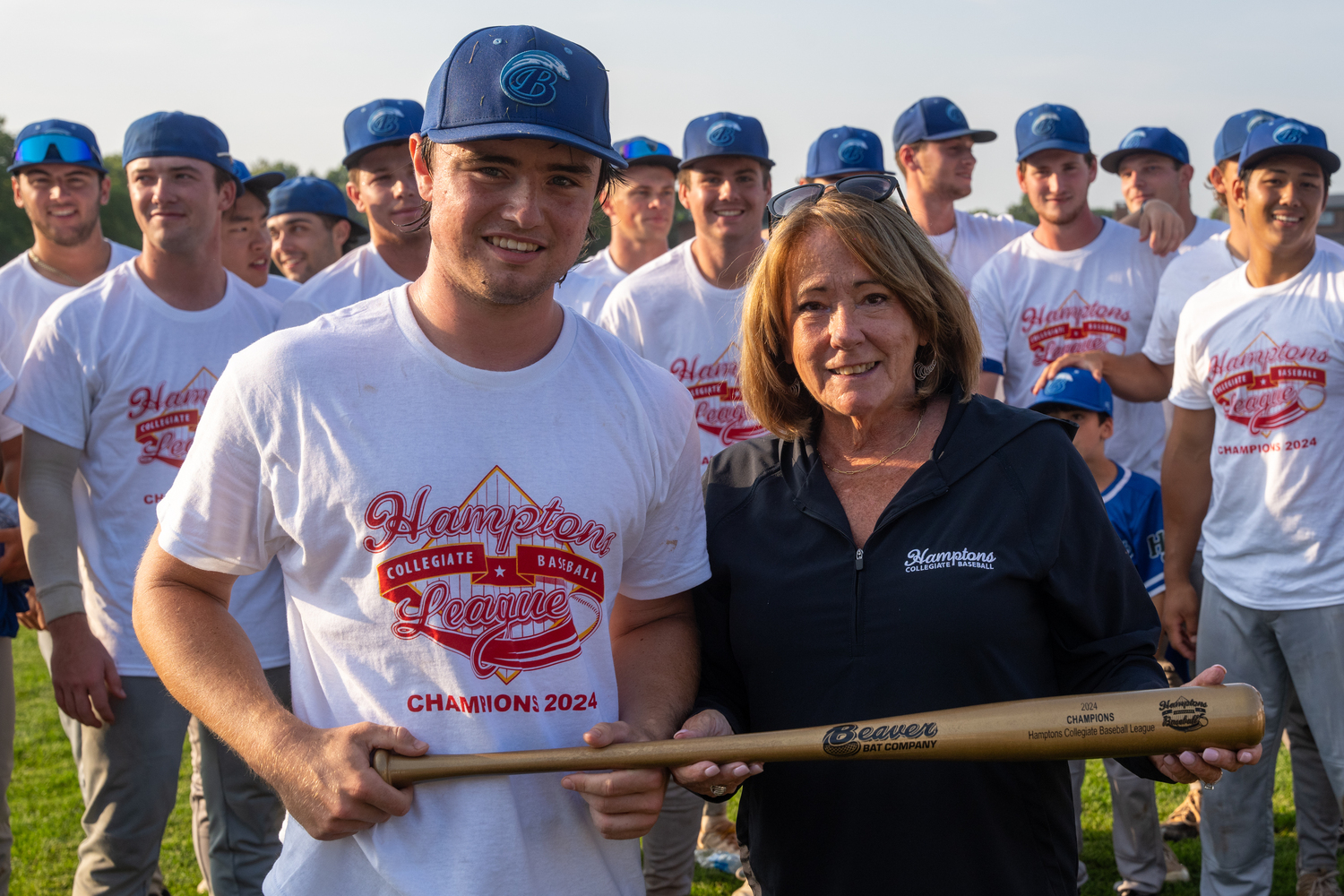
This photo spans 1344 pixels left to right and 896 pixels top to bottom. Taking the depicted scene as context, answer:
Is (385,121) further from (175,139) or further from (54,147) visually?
(54,147)

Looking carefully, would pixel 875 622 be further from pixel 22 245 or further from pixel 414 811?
pixel 22 245

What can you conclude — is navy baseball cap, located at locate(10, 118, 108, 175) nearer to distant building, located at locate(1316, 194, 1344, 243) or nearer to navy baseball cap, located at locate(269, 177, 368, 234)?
navy baseball cap, located at locate(269, 177, 368, 234)

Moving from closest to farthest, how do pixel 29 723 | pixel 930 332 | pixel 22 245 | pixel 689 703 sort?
pixel 689 703 < pixel 930 332 < pixel 29 723 < pixel 22 245

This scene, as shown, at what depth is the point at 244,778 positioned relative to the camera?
438 cm

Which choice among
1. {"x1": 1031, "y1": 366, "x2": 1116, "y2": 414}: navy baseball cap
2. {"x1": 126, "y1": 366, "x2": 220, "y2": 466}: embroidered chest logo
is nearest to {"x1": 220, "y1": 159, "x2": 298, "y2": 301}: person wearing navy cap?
{"x1": 126, "y1": 366, "x2": 220, "y2": 466}: embroidered chest logo

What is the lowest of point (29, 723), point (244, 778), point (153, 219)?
point (29, 723)

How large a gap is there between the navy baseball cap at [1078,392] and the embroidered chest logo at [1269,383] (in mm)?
449

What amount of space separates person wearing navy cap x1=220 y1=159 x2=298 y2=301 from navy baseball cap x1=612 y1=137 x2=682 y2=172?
246cm

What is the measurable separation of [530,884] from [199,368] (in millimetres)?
2919

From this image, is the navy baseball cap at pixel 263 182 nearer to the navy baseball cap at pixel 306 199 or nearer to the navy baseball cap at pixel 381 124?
the navy baseball cap at pixel 306 199

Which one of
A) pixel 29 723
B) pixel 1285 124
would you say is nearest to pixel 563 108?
pixel 1285 124

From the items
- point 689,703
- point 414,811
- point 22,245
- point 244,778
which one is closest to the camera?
point 414,811

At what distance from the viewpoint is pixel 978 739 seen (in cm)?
220

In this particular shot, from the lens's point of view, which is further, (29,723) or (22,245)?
(22,245)
